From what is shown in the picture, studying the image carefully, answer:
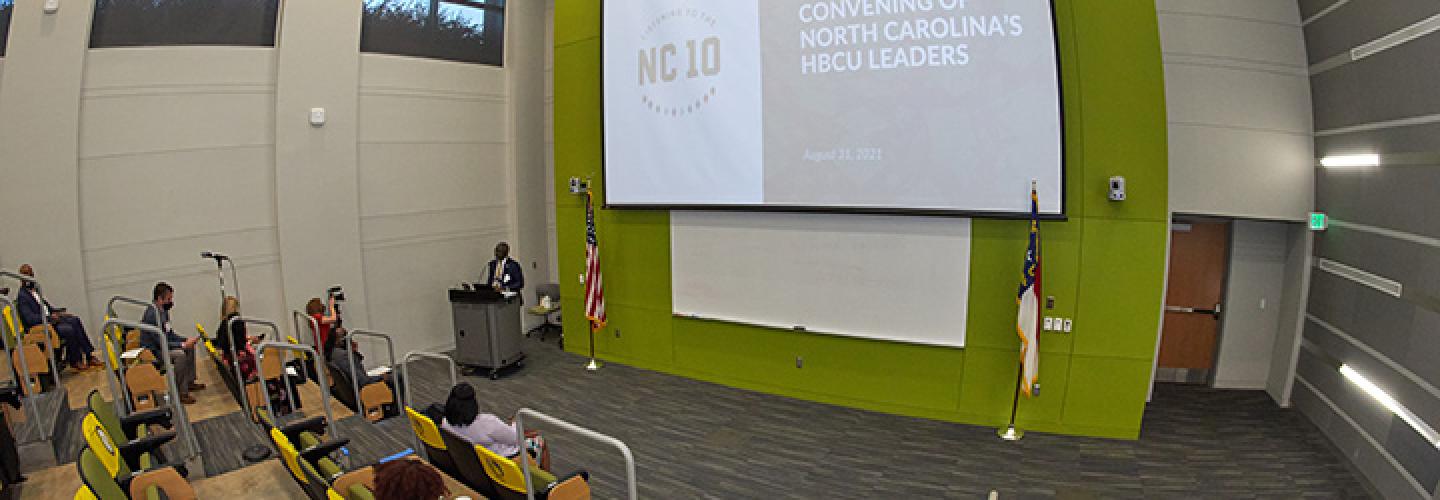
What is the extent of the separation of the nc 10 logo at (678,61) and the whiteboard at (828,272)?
1.48 metres

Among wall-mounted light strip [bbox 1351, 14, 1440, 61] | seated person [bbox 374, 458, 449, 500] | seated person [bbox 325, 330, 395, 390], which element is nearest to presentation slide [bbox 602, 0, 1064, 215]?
wall-mounted light strip [bbox 1351, 14, 1440, 61]

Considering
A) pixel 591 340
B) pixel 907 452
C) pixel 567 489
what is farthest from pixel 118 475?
pixel 907 452

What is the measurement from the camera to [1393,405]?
15.8 feet

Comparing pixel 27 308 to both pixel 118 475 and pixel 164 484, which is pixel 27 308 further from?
pixel 164 484

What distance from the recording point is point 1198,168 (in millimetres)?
6168

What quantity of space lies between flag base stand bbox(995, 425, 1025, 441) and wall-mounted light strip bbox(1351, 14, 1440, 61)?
4.04 meters

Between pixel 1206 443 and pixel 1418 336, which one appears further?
pixel 1206 443

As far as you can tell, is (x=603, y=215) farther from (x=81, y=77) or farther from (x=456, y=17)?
(x=81, y=77)

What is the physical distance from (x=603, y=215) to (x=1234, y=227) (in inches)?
270

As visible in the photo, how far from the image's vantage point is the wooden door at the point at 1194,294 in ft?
22.6

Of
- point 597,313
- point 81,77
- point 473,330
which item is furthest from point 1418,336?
point 81,77

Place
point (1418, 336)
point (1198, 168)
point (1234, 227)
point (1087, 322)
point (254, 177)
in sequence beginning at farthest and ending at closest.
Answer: point (254, 177) < point (1234, 227) < point (1198, 168) < point (1087, 322) < point (1418, 336)

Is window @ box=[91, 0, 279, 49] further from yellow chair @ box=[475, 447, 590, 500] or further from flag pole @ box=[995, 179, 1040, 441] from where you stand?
flag pole @ box=[995, 179, 1040, 441]

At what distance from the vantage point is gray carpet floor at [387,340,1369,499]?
4898 mm
